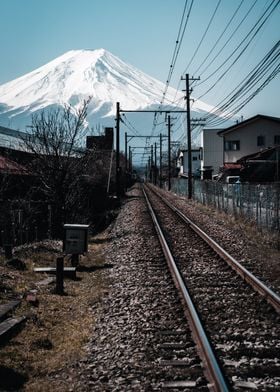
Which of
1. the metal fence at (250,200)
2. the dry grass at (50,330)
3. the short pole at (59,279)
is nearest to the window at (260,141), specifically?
the metal fence at (250,200)

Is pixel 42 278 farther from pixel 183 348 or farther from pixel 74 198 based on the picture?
pixel 74 198

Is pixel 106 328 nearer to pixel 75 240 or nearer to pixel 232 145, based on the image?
pixel 75 240

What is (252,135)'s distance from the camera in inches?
2437

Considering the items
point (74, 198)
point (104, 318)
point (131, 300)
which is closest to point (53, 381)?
point (104, 318)

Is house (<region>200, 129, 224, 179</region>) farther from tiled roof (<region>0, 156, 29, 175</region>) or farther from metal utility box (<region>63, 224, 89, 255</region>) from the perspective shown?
metal utility box (<region>63, 224, 89, 255</region>)

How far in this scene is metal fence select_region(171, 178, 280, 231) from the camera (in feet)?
59.1

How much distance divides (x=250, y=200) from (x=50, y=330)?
15615 millimetres

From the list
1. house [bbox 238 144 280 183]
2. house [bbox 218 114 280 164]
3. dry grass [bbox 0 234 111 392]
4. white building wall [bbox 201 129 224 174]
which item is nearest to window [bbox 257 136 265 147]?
house [bbox 218 114 280 164]

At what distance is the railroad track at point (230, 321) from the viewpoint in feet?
18.4

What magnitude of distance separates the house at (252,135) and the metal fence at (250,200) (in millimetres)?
25399

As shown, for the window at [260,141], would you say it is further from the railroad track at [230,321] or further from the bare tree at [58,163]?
the railroad track at [230,321]

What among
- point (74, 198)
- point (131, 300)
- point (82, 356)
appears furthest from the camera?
point (74, 198)

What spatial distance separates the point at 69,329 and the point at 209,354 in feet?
8.54

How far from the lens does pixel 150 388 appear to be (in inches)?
212
